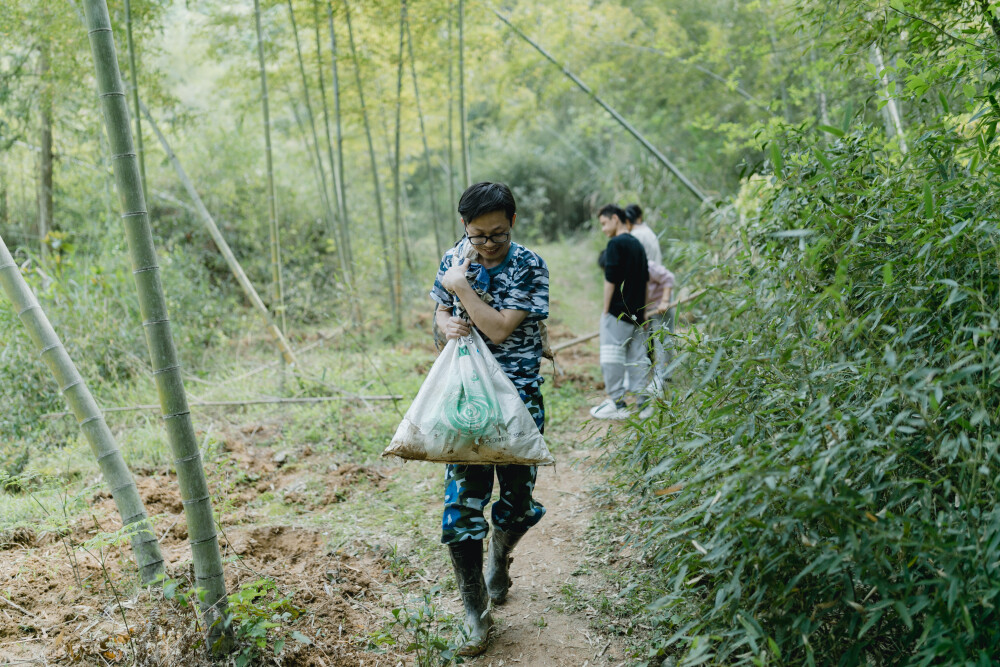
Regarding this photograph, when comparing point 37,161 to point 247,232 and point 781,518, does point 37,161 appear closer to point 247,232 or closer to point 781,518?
point 247,232

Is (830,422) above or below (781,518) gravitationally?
above

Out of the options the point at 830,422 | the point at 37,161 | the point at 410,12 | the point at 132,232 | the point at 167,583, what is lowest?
the point at 167,583

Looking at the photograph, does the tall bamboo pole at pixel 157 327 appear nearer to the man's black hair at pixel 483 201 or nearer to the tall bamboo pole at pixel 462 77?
the man's black hair at pixel 483 201

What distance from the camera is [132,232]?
6.46ft

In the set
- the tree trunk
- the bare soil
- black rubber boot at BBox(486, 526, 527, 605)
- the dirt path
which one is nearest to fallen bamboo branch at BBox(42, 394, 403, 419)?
the bare soil

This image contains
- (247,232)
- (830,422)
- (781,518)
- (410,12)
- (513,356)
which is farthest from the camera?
(247,232)

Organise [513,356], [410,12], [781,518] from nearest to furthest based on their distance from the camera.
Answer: [781,518], [513,356], [410,12]

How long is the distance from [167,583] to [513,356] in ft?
4.07

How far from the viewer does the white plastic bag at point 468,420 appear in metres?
2.16

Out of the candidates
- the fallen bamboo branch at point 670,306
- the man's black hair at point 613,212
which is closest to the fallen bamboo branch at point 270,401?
the fallen bamboo branch at point 670,306

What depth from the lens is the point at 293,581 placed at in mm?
2693

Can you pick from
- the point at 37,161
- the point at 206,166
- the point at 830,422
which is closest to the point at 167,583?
the point at 830,422

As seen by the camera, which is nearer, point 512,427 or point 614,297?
point 512,427

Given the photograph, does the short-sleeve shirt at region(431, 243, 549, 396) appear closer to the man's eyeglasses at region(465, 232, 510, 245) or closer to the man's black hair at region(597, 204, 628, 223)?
the man's eyeglasses at region(465, 232, 510, 245)
